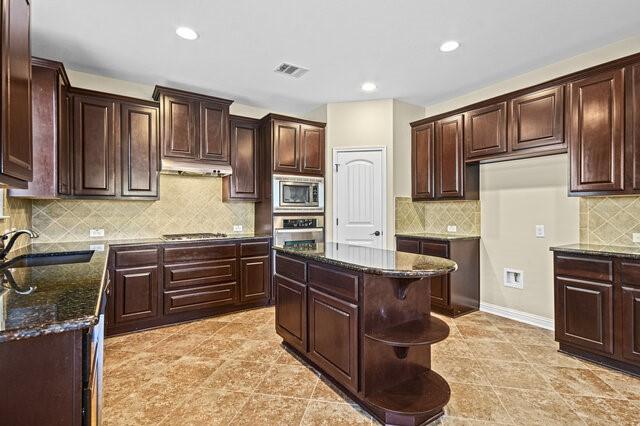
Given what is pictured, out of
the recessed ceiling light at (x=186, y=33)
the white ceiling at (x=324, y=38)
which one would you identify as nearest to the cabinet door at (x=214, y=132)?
the white ceiling at (x=324, y=38)

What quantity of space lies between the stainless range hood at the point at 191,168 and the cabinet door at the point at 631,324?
4.00 m

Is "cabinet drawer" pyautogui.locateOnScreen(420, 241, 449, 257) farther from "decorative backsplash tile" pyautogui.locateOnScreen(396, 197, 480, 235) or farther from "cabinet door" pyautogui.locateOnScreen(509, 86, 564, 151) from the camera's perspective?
"cabinet door" pyautogui.locateOnScreen(509, 86, 564, 151)

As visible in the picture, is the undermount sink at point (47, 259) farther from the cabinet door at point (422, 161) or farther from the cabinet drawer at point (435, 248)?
the cabinet door at point (422, 161)

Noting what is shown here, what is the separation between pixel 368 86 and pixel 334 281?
2.82 metres

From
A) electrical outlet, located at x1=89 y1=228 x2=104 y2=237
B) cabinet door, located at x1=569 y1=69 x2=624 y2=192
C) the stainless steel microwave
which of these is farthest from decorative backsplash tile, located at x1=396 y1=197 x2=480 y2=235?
electrical outlet, located at x1=89 y1=228 x2=104 y2=237

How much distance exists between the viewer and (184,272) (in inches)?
145

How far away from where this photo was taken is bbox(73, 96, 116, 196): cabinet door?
3.33 meters

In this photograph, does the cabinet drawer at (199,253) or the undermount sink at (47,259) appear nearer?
the undermount sink at (47,259)

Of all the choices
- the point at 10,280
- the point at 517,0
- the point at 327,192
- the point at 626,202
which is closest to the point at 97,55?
the point at 10,280

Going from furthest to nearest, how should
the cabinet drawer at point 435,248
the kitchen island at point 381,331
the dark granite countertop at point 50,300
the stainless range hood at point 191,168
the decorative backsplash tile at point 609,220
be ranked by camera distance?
the cabinet drawer at point 435,248
the stainless range hood at point 191,168
the decorative backsplash tile at point 609,220
the kitchen island at point 381,331
the dark granite countertop at point 50,300

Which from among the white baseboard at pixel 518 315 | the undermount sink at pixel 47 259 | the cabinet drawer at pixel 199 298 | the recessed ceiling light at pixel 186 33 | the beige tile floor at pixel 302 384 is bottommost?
the beige tile floor at pixel 302 384

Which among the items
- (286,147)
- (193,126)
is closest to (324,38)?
(286,147)

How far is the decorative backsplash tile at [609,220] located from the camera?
2932mm

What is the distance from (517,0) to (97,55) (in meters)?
3.77
